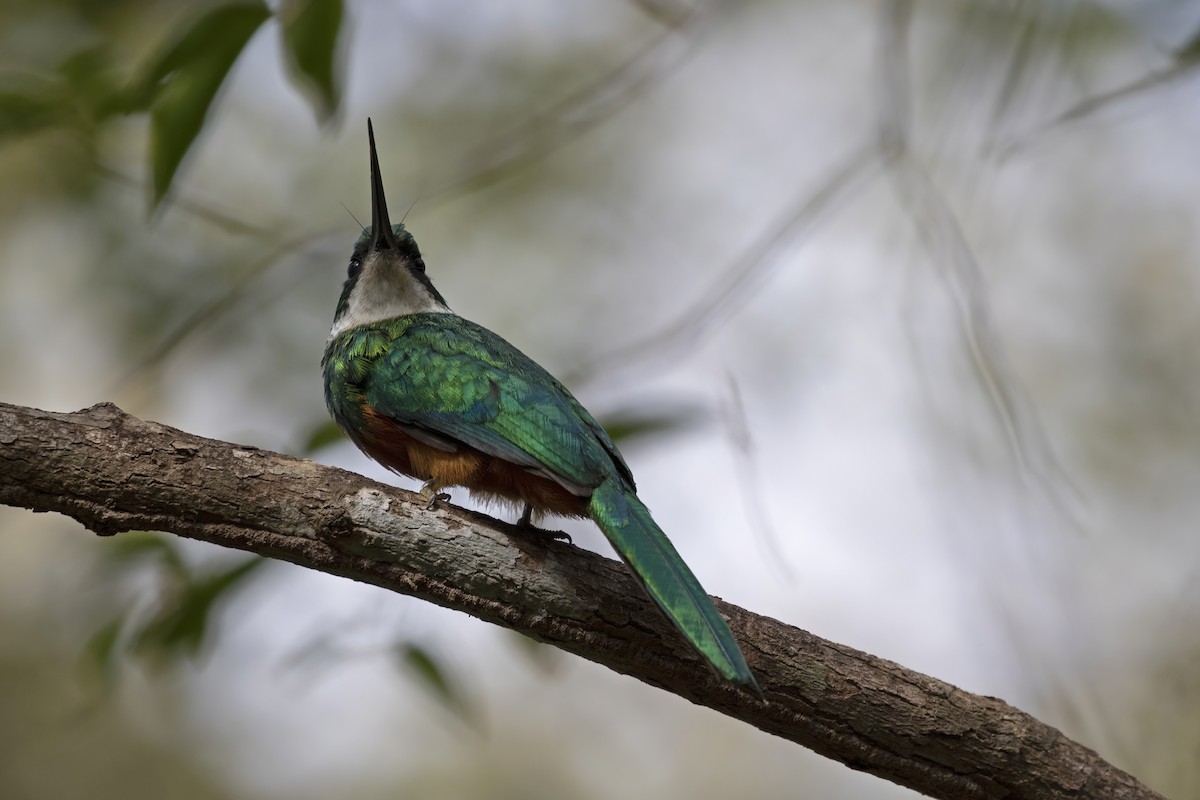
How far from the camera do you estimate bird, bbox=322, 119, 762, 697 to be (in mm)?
2285

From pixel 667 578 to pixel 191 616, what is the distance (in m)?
1.50

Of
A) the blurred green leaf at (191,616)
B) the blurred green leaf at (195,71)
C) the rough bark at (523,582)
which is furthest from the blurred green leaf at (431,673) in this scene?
the blurred green leaf at (195,71)

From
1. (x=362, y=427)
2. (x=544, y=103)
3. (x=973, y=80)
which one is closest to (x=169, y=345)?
(x=362, y=427)

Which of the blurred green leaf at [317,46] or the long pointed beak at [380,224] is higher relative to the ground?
the long pointed beak at [380,224]

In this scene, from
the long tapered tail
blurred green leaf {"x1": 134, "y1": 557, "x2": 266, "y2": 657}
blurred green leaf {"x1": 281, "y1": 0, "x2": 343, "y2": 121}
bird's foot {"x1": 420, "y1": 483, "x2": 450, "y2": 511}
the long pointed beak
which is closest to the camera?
the long tapered tail

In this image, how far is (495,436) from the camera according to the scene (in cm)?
277

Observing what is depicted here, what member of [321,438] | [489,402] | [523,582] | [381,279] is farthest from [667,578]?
[381,279]

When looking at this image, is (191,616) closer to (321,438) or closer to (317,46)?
(321,438)

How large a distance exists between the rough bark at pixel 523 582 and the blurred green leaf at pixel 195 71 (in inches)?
25.0

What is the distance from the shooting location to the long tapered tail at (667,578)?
6.95ft

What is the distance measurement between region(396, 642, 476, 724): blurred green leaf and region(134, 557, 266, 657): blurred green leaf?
20.9 inches

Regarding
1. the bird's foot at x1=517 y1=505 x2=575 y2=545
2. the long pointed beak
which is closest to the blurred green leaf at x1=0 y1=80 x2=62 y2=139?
the long pointed beak

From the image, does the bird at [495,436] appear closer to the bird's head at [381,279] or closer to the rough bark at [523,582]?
the rough bark at [523,582]

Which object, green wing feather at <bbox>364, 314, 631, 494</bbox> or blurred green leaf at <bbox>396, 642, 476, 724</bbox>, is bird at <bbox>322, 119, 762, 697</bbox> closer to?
green wing feather at <bbox>364, 314, 631, 494</bbox>
